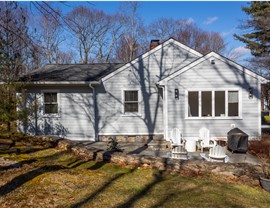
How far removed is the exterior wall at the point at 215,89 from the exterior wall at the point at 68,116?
167 inches

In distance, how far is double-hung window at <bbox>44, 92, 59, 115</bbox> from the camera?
12.6 metres

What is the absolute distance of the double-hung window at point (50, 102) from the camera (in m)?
12.6

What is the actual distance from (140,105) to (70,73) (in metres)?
4.34

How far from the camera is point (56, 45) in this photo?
3116cm

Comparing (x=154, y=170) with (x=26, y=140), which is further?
(x=26, y=140)

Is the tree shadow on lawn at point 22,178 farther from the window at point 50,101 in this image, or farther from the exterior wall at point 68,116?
the window at point 50,101

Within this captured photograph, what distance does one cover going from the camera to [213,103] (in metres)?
11.2

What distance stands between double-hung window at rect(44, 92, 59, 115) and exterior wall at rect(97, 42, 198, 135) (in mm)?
2231

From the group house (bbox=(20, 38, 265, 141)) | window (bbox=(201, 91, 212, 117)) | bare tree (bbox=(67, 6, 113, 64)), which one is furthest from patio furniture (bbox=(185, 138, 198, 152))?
bare tree (bbox=(67, 6, 113, 64))

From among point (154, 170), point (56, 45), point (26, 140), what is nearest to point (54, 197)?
point (154, 170)

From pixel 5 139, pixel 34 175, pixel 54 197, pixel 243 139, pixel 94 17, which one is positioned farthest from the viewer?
pixel 94 17

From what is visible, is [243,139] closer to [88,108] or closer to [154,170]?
[154,170]

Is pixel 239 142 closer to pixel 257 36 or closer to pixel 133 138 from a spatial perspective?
→ pixel 133 138

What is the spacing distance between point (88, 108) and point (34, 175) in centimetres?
706
